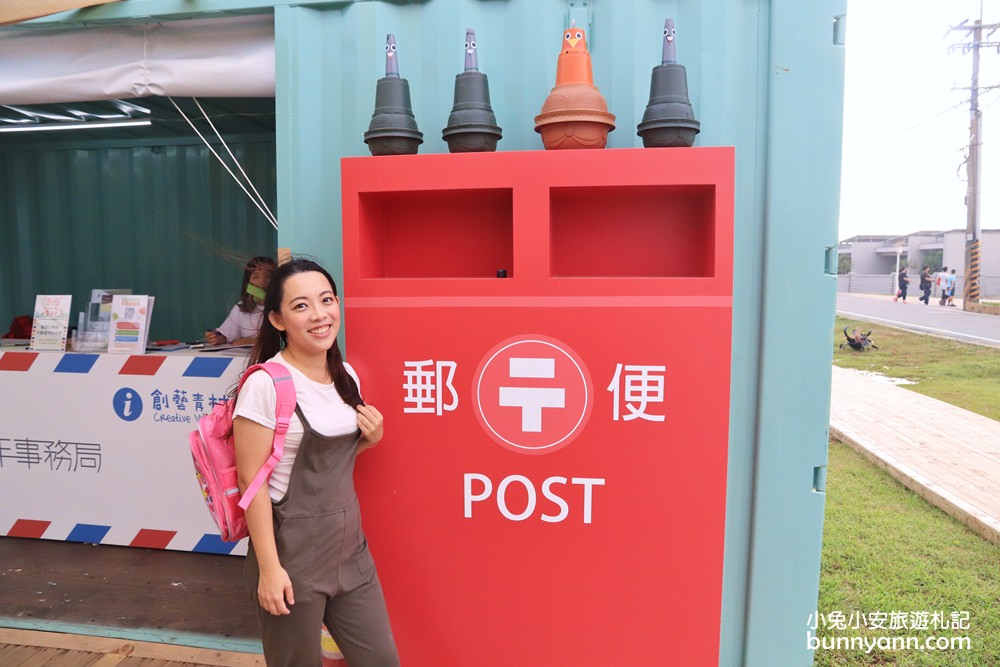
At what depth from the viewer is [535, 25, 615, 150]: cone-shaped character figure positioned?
1.83 metres

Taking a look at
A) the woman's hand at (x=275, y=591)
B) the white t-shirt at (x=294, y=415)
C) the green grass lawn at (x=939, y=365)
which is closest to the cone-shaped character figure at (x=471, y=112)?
the white t-shirt at (x=294, y=415)

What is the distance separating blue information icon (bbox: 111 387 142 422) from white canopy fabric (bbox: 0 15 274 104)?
4.88 ft

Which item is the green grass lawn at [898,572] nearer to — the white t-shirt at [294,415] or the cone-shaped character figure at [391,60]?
the white t-shirt at [294,415]

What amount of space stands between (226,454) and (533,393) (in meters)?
0.88

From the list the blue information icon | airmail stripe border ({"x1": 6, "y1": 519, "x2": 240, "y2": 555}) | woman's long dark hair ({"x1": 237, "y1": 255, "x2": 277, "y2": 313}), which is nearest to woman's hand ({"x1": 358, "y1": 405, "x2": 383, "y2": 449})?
airmail stripe border ({"x1": 6, "y1": 519, "x2": 240, "y2": 555})

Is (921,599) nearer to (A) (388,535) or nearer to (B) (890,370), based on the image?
(A) (388,535)

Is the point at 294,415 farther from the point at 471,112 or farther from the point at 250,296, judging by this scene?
the point at 250,296

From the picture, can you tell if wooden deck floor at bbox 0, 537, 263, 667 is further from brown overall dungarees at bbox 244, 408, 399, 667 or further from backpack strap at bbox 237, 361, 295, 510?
backpack strap at bbox 237, 361, 295, 510

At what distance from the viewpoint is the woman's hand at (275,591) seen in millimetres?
1590

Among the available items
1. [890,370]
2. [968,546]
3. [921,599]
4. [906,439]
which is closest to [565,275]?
[921,599]

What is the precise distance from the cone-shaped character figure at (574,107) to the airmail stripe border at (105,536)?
9.10ft

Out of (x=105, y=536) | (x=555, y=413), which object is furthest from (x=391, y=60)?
(x=105, y=536)

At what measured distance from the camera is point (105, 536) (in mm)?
3469

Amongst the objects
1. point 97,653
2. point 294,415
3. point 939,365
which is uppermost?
point 294,415
